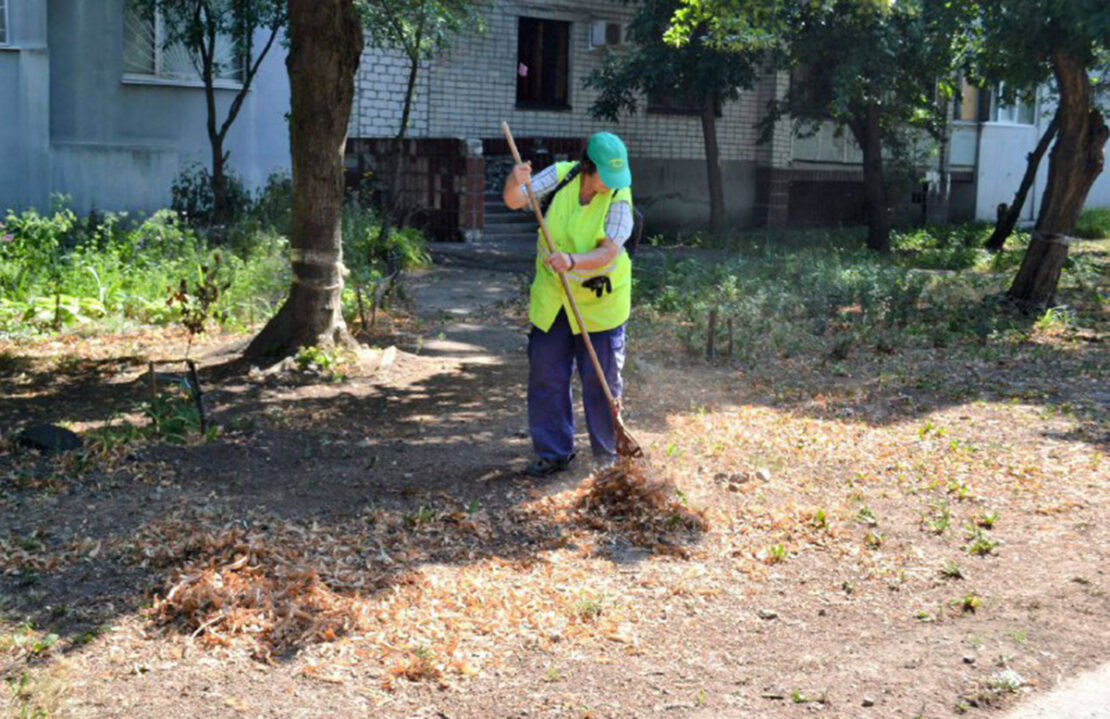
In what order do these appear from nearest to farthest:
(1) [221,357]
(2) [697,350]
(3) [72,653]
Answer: (3) [72,653] → (1) [221,357] → (2) [697,350]

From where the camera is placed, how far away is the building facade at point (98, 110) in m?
14.6

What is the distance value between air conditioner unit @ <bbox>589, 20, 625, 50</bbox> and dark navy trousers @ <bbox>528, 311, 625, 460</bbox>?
16103mm

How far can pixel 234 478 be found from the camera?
6762 mm

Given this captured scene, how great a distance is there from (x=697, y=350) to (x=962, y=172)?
19923 millimetres

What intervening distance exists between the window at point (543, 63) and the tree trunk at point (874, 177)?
5169 mm

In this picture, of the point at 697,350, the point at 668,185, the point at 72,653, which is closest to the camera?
the point at 72,653

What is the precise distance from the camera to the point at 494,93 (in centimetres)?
2130

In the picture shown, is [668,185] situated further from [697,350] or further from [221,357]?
[221,357]

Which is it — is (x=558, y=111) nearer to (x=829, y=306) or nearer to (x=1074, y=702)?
(x=829, y=306)

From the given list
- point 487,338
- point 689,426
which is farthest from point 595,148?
point 487,338

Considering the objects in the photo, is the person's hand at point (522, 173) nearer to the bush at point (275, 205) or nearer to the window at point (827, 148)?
the bush at point (275, 205)

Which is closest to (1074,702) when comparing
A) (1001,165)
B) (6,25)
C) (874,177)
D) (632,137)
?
(6,25)

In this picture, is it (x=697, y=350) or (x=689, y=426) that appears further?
(x=697, y=350)

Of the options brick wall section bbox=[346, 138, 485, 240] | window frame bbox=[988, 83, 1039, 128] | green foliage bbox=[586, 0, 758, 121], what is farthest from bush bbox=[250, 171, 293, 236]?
window frame bbox=[988, 83, 1039, 128]
